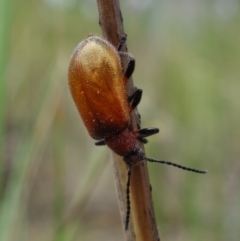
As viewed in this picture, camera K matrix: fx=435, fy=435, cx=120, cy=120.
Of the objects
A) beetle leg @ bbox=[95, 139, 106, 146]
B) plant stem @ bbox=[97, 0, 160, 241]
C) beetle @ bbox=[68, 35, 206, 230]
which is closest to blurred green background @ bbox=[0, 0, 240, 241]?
beetle leg @ bbox=[95, 139, 106, 146]

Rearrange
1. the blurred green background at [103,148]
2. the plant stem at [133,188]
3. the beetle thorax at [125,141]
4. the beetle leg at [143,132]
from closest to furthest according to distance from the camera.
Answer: the plant stem at [133,188] < the beetle leg at [143,132] < the beetle thorax at [125,141] < the blurred green background at [103,148]

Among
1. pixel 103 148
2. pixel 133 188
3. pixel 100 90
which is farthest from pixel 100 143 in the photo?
pixel 133 188

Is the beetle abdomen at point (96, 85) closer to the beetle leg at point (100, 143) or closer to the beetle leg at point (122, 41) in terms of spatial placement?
the beetle leg at point (100, 143)

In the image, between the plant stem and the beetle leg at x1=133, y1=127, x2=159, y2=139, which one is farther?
the beetle leg at x1=133, y1=127, x2=159, y2=139

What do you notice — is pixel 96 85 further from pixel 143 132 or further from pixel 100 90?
pixel 143 132

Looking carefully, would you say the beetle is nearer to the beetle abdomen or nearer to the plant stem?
the beetle abdomen

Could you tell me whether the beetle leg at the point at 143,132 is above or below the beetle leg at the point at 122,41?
below

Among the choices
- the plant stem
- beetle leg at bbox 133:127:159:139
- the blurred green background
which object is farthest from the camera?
the blurred green background

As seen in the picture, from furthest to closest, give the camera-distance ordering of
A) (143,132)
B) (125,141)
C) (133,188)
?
(125,141), (143,132), (133,188)

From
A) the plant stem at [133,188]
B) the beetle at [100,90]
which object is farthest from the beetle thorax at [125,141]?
the plant stem at [133,188]
